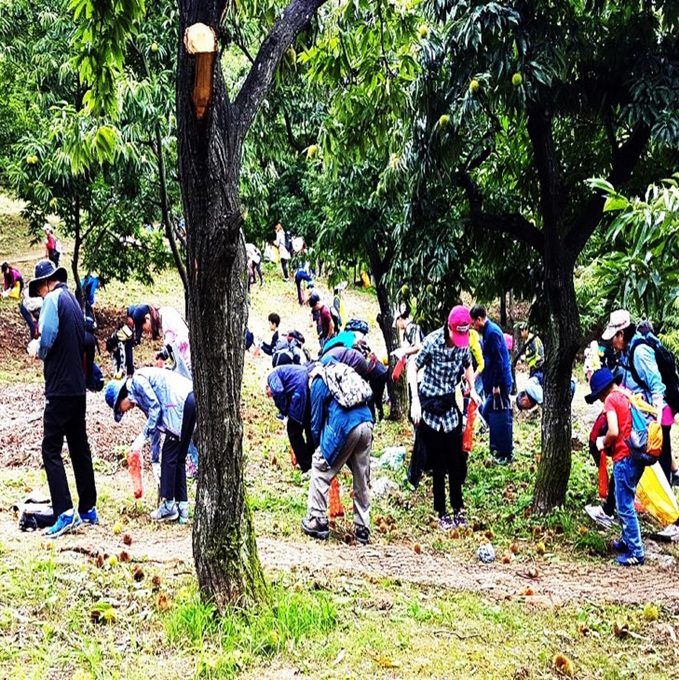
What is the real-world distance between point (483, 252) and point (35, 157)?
29.2ft

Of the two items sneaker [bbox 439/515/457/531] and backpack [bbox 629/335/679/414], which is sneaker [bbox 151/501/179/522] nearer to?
sneaker [bbox 439/515/457/531]

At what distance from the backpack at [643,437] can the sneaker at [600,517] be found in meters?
1.36

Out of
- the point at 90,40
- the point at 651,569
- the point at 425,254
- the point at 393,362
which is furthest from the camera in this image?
the point at 393,362

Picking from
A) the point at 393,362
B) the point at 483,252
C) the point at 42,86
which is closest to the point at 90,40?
the point at 483,252

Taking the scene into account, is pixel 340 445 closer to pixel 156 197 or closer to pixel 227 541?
pixel 227 541

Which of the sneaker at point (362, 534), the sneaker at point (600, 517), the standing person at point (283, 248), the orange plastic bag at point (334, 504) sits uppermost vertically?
the standing person at point (283, 248)

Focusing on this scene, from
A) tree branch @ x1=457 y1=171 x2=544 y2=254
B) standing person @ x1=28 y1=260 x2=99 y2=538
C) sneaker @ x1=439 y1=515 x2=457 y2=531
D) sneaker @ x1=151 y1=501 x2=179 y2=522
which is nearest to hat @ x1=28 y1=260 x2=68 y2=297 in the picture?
standing person @ x1=28 y1=260 x2=99 y2=538

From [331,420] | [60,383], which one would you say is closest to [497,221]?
[331,420]

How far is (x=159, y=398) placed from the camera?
21.6 feet

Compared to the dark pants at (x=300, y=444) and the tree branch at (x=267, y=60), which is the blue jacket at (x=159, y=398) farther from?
the tree branch at (x=267, y=60)

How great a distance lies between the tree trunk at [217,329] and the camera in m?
4.09

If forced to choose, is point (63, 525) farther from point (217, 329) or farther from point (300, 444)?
point (217, 329)

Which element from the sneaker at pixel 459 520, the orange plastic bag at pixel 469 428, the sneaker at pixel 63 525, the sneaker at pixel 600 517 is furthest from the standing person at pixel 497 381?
the sneaker at pixel 63 525

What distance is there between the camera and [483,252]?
8.69 meters
